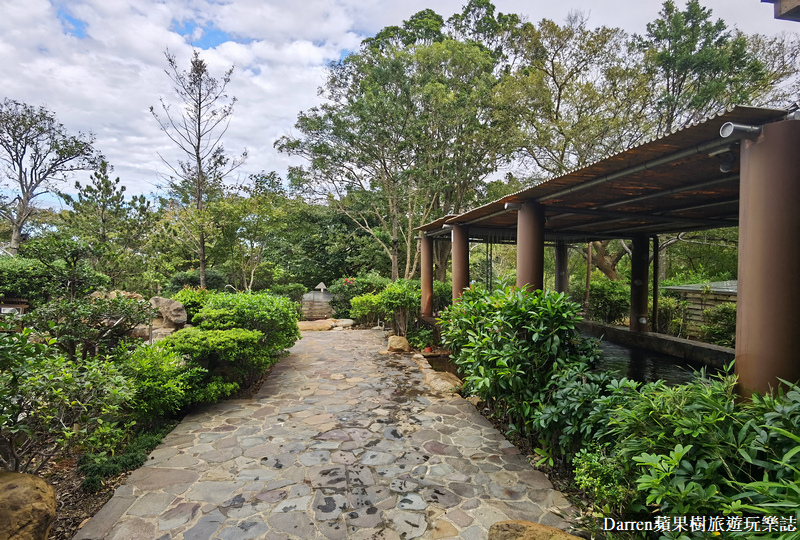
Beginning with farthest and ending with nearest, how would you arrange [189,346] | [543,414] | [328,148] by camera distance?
[328,148]
[189,346]
[543,414]

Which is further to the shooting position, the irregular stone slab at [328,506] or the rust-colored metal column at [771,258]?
the irregular stone slab at [328,506]

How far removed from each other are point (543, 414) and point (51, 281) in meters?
4.93

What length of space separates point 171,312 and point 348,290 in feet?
22.1

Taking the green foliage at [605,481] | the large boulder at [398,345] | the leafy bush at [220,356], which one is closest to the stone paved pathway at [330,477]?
the leafy bush at [220,356]

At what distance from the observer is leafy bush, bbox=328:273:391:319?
13758 millimetres

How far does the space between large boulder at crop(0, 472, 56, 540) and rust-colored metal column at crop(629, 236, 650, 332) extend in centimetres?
977

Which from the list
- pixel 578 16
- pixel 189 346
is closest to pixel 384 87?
pixel 578 16

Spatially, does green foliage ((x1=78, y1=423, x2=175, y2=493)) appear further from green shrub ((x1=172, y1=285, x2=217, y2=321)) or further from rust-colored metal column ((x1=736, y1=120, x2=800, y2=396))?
green shrub ((x1=172, y1=285, x2=217, y2=321))

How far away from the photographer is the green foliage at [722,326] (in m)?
6.82

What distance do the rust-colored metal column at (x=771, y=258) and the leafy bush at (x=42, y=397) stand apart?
13.8 feet

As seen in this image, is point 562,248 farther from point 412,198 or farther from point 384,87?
point 384,87

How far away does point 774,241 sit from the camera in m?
2.14

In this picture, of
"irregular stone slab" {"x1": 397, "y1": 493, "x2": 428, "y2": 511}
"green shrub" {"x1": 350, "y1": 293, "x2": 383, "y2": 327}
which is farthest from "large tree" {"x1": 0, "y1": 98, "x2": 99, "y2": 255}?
"irregular stone slab" {"x1": 397, "y1": 493, "x2": 428, "y2": 511}

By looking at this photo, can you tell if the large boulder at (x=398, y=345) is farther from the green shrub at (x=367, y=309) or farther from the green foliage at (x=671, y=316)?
the green foliage at (x=671, y=316)
